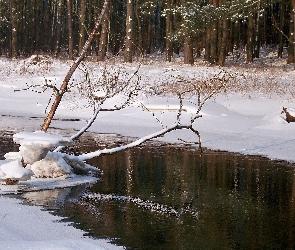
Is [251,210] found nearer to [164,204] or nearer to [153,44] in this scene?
[164,204]

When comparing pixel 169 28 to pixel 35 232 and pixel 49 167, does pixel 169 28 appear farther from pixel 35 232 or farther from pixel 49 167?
pixel 35 232

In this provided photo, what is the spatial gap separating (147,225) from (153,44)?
179ft

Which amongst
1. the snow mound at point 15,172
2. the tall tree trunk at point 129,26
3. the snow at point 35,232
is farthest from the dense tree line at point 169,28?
the snow at point 35,232

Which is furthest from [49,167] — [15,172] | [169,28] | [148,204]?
[169,28]

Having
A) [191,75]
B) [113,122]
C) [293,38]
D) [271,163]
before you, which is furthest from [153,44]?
[271,163]

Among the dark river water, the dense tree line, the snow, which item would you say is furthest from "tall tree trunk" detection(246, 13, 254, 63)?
the snow

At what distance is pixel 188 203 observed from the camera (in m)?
9.20

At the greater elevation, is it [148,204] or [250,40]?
[250,40]

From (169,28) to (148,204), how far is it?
34.7 metres

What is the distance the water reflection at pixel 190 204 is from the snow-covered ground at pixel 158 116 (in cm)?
74

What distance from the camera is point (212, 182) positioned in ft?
35.9

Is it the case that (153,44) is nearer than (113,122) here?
No

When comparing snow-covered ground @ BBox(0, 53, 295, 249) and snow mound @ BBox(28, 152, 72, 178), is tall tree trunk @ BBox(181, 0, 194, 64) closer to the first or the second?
snow-covered ground @ BBox(0, 53, 295, 249)

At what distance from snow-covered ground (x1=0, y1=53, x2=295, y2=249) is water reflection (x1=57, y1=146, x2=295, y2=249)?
0.74m
